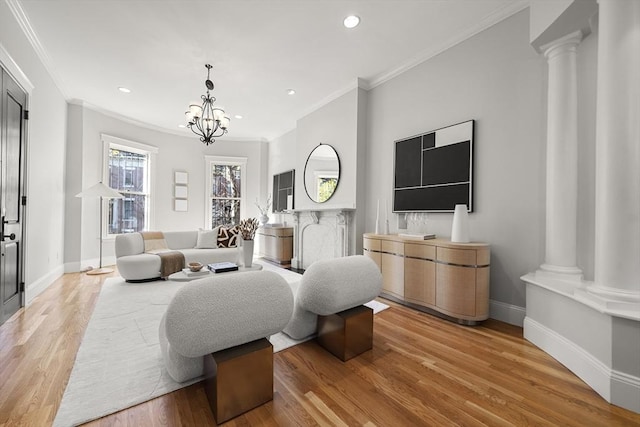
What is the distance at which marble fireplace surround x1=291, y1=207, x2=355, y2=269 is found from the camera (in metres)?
4.39

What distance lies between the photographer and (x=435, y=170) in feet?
11.1

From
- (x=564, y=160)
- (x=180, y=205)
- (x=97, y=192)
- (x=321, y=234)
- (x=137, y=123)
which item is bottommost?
(x=321, y=234)

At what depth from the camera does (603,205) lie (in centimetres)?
180

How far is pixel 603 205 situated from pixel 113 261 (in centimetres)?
747

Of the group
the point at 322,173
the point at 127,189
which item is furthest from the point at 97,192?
the point at 322,173

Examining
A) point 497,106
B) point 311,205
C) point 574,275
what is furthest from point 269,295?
point 311,205

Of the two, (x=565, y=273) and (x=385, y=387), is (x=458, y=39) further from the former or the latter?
(x=385, y=387)

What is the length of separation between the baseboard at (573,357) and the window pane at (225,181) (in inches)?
271

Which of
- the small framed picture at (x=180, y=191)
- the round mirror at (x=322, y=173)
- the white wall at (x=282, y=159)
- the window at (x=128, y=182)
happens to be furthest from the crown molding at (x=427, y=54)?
the window at (x=128, y=182)

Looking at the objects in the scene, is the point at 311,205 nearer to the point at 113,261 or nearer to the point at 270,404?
the point at 270,404

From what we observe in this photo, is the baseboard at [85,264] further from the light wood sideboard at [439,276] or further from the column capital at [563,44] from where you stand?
the column capital at [563,44]

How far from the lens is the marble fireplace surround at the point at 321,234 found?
4391mm

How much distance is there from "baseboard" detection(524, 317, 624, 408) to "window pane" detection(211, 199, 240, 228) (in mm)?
6688

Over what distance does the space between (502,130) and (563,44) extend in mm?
797
